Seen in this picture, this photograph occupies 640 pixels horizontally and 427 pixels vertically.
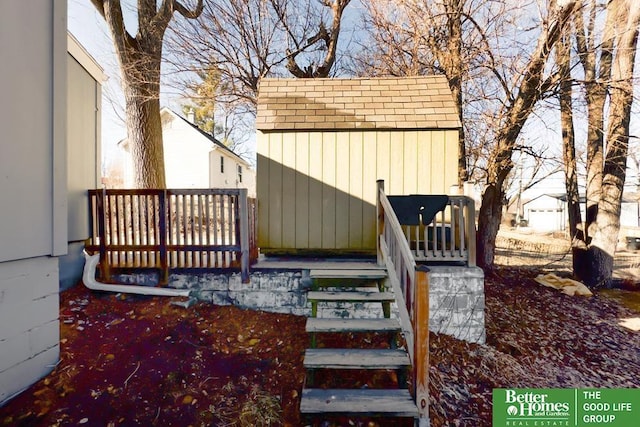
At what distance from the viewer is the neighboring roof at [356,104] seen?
4.93m

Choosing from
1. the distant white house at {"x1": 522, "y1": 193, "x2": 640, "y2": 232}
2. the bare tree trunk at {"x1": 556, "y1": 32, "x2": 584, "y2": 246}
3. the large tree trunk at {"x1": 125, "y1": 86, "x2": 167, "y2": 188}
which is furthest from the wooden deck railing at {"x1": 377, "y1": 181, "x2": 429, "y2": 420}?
the distant white house at {"x1": 522, "y1": 193, "x2": 640, "y2": 232}

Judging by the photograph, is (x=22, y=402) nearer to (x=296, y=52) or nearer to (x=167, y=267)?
(x=167, y=267)

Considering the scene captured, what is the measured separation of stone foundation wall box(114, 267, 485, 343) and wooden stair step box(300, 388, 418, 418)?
1408 millimetres

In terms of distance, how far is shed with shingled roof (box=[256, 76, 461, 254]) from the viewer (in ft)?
16.0

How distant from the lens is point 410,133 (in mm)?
4895

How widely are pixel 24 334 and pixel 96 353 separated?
0.61 metres

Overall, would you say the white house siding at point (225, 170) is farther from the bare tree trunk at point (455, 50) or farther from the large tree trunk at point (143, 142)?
the bare tree trunk at point (455, 50)

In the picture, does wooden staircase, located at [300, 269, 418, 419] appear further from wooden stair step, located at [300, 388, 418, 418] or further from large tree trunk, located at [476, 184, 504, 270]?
large tree trunk, located at [476, 184, 504, 270]

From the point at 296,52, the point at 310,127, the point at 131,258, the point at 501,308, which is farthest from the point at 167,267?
the point at 296,52

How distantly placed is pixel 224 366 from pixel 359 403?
1361 millimetres

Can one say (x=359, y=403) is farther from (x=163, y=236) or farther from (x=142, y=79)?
(x=142, y=79)

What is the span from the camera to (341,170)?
495 centimetres

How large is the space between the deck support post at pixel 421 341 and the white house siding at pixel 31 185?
3.22 m

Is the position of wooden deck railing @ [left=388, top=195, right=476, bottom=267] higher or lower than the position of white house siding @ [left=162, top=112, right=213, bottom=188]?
lower
